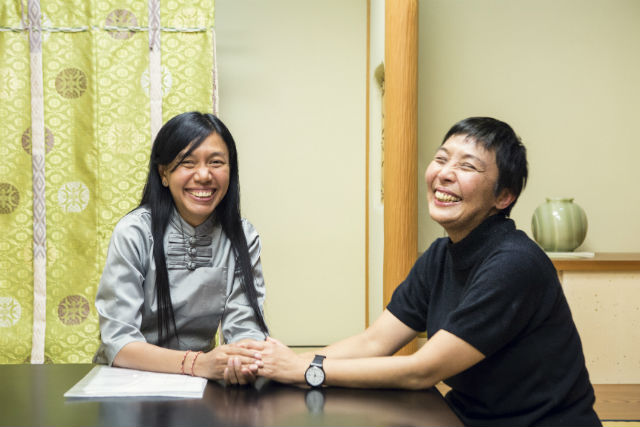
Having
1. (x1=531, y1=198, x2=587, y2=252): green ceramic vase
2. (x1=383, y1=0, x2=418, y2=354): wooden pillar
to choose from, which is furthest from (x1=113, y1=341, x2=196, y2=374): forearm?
(x1=531, y1=198, x2=587, y2=252): green ceramic vase

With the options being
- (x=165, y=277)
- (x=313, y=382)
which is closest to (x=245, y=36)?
(x=165, y=277)

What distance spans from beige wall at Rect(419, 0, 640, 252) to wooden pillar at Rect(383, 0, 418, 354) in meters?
0.47

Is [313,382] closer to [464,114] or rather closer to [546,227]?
[546,227]

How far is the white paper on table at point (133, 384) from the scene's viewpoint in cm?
116

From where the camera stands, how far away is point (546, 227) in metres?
3.30

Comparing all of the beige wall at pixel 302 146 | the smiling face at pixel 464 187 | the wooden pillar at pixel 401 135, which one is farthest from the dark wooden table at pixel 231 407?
the beige wall at pixel 302 146

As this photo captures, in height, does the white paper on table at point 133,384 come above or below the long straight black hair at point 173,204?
below

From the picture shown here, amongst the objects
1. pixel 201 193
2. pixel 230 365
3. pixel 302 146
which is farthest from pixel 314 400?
pixel 302 146

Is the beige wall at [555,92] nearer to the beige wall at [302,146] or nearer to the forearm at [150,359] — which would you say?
the beige wall at [302,146]

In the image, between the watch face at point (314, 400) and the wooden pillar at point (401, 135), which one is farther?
the wooden pillar at point (401, 135)

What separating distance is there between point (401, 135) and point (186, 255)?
5.84ft

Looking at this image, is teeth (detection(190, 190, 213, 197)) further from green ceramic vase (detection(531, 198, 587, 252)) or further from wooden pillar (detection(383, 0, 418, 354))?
green ceramic vase (detection(531, 198, 587, 252))

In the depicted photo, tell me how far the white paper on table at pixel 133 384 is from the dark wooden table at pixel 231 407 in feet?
0.08

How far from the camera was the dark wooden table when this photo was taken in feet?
3.38
